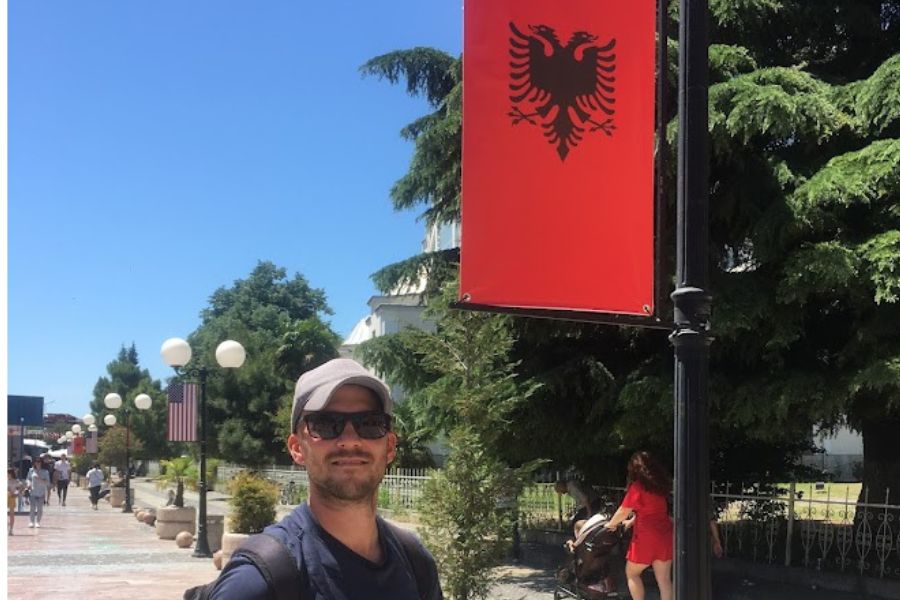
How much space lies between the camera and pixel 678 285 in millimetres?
3789

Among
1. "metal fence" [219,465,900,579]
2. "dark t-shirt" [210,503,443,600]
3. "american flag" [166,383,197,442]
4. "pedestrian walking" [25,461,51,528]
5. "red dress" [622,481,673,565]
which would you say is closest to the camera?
A: "dark t-shirt" [210,503,443,600]

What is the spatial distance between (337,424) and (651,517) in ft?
20.3

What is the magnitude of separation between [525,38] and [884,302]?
604 cm

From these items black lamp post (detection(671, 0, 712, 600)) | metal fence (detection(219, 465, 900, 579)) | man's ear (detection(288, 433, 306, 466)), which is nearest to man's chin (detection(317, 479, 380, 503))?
man's ear (detection(288, 433, 306, 466))

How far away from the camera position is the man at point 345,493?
1.60 meters

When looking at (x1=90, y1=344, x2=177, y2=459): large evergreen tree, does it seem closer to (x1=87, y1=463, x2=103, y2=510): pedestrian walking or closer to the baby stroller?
(x1=87, y1=463, x2=103, y2=510): pedestrian walking

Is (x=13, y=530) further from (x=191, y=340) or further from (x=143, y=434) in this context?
(x=191, y=340)

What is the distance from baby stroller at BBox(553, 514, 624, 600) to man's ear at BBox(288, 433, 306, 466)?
6.37m

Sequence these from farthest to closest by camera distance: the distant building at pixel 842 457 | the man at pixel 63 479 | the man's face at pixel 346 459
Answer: the distant building at pixel 842 457 → the man at pixel 63 479 → the man's face at pixel 346 459

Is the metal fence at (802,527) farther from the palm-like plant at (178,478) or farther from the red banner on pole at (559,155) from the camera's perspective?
the palm-like plant at (178,478)

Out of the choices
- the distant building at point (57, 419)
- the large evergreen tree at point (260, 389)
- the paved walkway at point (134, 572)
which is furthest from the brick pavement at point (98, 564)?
the distant building at point (57, 419)

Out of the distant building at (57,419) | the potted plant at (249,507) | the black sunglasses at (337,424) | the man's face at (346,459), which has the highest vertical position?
the black sunglasses at (337,424)

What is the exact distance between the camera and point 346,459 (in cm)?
171

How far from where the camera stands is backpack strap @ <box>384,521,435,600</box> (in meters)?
1.82
